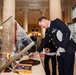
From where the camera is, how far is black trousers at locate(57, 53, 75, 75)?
2051mm

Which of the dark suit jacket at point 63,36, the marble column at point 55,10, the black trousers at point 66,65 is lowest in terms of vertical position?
the black trousers at point 66,65

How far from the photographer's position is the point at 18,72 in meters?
1.50

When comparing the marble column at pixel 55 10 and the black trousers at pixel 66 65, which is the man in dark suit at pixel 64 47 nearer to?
the black trousers at pixel 66 65

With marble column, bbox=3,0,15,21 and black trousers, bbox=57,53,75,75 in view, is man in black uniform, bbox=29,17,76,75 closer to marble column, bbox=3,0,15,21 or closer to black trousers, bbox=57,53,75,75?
black trousers, bbox=57,53,75,75

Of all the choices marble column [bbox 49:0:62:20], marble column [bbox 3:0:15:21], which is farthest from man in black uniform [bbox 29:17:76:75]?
marble column [bbox 3:0:15:21]

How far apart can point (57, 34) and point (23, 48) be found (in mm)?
785

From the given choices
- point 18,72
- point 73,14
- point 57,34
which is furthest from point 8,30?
→ point 73,14

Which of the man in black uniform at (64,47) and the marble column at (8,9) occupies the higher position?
the marble column at (8,9)

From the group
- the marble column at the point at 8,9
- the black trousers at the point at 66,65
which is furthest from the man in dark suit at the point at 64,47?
the marble column at the point at 8,9

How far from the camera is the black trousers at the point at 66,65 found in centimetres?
205

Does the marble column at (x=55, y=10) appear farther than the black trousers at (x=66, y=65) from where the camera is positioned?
Yes

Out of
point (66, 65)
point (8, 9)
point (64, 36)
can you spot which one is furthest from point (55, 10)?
point (66, 65)

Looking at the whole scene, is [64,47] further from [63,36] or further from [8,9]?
[8,9]

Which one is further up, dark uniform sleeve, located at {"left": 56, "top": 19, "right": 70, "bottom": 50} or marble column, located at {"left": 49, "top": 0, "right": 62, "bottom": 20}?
marble column, located at {"left": 49, "top": 0, "right": 62, "bottom": 20}
